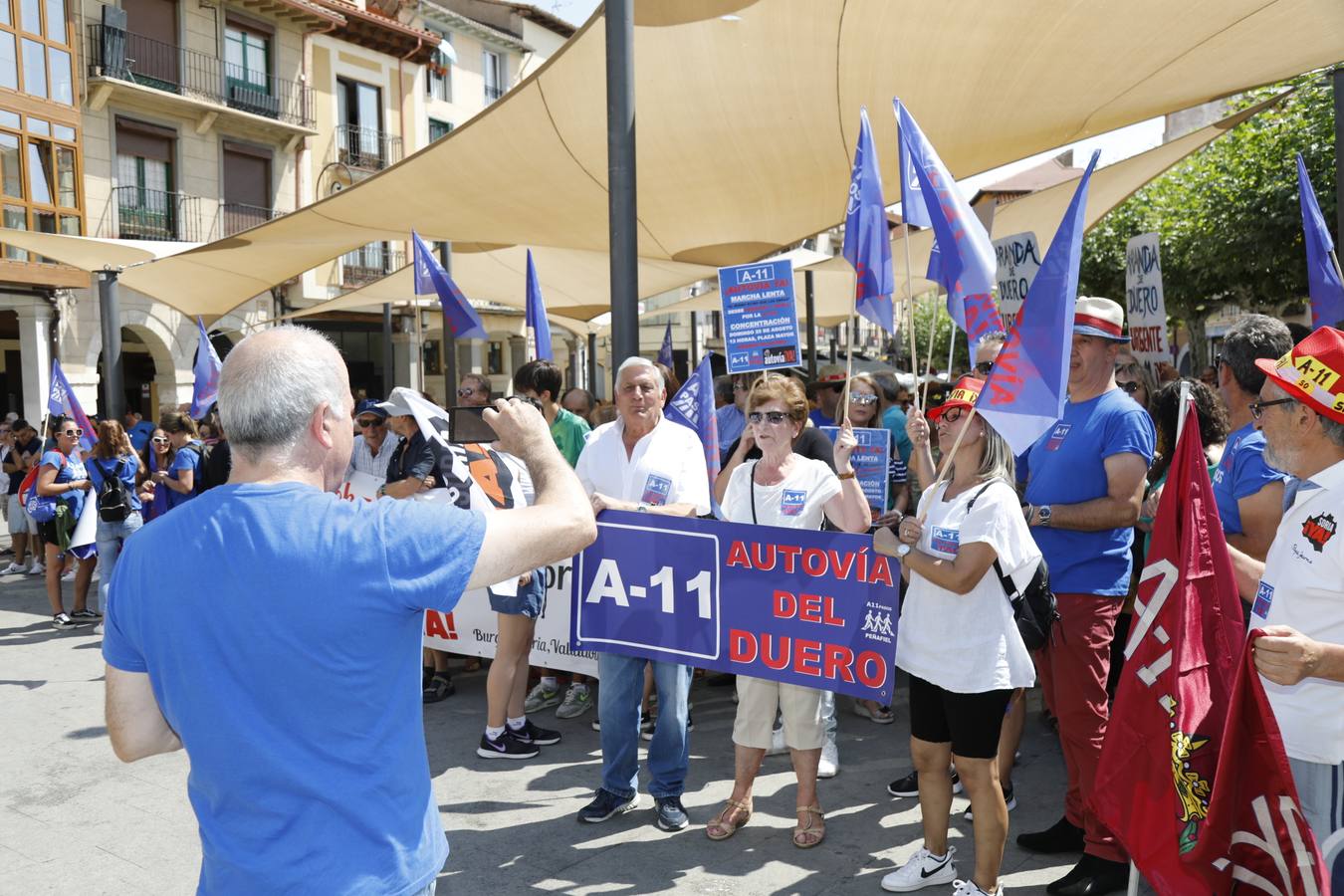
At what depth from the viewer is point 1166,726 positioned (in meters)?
2.79

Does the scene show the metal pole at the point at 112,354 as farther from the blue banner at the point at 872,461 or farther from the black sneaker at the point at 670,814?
the black sneaker at the point at 670,814

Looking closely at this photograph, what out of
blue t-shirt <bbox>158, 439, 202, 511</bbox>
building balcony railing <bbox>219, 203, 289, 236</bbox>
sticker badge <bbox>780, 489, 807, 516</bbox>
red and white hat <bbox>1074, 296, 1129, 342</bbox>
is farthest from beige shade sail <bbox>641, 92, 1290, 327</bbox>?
building balcony railing <bbox>219, 203, 289, 236</bbox>

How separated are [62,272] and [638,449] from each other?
64.0 ft

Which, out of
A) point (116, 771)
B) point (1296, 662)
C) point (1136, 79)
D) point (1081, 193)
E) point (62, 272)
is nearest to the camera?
point (1296, 662)

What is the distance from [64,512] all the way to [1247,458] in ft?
30.2

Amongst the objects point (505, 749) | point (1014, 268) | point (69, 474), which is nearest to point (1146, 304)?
point (1014, 268)

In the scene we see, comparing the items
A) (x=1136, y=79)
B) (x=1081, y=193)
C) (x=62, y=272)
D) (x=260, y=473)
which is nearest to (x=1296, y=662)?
(x=1081, y=193)

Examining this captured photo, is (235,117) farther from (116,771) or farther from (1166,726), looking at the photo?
(1166,726)

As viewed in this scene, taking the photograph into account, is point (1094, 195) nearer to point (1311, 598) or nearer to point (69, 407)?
point (1311, 598)

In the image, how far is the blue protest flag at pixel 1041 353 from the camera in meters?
3.20

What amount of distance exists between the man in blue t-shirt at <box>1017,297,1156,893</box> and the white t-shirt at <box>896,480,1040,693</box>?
49cm

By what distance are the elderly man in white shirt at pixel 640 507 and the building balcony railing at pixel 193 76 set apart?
22.3 metres

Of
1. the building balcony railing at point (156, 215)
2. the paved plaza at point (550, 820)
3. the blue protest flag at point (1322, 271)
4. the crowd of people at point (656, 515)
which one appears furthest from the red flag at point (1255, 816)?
the building balcony railing at point (156, 215)

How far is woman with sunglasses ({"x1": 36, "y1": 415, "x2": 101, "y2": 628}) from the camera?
8992 mm
